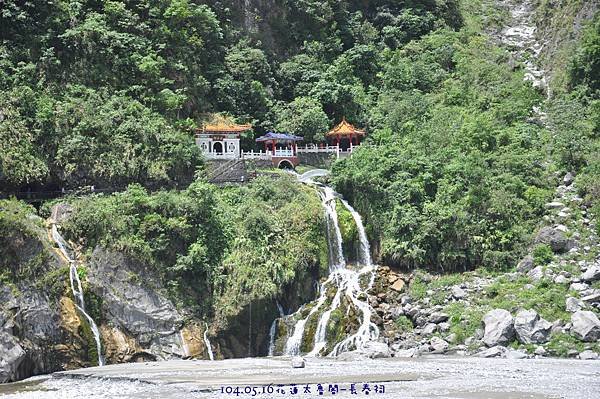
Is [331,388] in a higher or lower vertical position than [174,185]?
lower

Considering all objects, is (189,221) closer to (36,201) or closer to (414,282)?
(36,201)

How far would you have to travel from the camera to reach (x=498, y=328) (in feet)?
101

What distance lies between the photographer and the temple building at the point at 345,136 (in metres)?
49.8

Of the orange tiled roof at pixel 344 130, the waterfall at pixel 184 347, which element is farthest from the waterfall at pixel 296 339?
the orange tiled roof at pixel 344 130

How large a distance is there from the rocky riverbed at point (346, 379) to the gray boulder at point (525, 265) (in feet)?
27.7

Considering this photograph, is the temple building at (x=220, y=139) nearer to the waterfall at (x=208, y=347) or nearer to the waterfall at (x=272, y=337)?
the waterfall at (x=272, y=337)

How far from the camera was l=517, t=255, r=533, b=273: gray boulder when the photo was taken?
3572 cm

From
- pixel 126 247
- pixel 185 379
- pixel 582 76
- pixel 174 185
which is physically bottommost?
pixel 185 379

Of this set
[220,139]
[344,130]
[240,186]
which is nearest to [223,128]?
[220,139]

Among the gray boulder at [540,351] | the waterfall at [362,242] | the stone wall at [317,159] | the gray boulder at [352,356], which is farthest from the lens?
the stone wall at [317,159]

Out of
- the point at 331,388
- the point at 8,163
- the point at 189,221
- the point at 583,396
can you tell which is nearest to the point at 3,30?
the point at 8,163

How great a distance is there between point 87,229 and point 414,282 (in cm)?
1609

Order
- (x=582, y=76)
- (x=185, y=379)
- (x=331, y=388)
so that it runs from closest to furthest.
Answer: (x=331, y=388), (x=185, y=379), (x=582, y=76)

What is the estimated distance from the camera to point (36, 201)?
36750 millimetres
